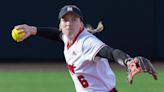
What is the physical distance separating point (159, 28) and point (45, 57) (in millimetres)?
2978

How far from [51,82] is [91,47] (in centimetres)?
627

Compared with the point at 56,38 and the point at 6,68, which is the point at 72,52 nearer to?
the point at 56,38

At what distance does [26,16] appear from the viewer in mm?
15672

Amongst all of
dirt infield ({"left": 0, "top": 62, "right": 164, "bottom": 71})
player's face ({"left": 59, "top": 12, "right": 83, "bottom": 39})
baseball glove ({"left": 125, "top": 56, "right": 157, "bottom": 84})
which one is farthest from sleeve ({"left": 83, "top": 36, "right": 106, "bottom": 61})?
dirt infield ({"left": 0, "top": 62, "right": 164, "bottom": 71})

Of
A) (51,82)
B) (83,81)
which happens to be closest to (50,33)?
(83,81)

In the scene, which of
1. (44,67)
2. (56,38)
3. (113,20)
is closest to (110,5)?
(113,20)

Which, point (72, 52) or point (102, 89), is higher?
point (72, 52)

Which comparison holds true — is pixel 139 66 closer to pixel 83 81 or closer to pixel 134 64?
pixel 134 64

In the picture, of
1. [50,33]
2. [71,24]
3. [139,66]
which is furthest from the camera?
[50,33]

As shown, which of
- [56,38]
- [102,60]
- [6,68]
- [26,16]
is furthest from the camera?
[26,16]

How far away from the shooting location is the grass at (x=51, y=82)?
35.7ft

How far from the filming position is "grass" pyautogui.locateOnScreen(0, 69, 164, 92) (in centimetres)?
1088

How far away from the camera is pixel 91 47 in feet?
18.7

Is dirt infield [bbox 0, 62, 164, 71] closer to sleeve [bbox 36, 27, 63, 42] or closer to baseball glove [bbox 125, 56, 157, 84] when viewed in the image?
sleeve [bbox 36, 27, 63, 42]
